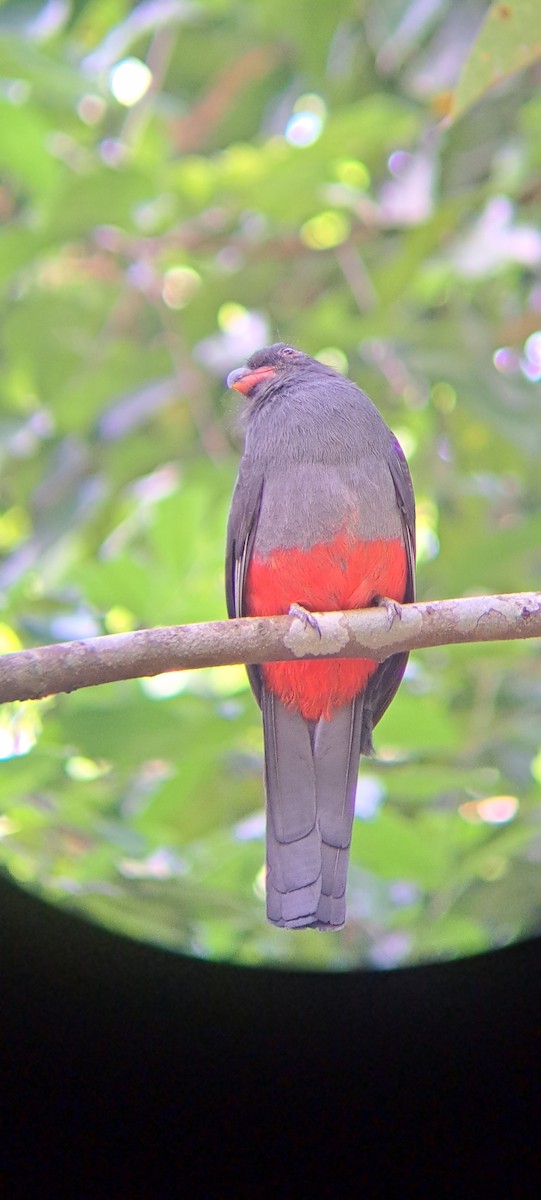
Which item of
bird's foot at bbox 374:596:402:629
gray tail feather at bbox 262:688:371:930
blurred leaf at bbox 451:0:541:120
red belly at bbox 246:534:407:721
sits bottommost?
gray tail feather at bbox 262:688:371:930

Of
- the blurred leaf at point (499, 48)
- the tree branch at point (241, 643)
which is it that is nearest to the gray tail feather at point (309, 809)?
the tree branch at point (241, 643)

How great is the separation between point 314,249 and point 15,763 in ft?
7.93

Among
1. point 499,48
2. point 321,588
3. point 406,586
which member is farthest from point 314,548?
point 499,48

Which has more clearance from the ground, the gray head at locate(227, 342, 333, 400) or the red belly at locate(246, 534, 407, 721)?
the gray head at locate(227, 342, 333, 400)

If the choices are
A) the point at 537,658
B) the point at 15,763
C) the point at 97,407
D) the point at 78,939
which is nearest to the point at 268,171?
the point at 97,407

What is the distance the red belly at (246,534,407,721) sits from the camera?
1907mm

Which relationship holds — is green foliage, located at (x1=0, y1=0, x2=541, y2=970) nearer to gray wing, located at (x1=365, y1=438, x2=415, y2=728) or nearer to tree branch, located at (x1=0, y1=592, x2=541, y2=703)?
gray wing, located at (x1=365, y1=438, x2=415, y2=728)

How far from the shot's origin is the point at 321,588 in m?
2.06

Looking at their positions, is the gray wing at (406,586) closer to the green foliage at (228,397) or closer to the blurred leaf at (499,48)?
the green foliage at (228,397)

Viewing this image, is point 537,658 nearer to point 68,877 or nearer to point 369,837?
point 369,837

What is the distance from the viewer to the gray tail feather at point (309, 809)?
151 centimetres

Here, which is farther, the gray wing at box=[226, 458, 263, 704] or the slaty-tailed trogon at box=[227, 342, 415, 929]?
the gray wing at box=[226, 458, 263, 704]

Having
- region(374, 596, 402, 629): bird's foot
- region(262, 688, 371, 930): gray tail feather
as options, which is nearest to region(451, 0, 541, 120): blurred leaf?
region(374, 596, 402, 629): bird's foot

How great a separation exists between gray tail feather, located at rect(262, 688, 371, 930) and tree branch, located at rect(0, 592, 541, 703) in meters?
0.17
